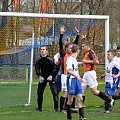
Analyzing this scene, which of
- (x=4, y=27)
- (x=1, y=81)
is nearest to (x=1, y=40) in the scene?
(x=4, y=27)

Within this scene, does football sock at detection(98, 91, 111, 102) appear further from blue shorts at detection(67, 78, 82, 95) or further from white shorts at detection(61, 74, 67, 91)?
blue shorts at detection(67, 78, 82, 95)

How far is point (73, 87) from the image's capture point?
41.5ft

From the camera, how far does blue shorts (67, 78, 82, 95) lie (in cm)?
1265

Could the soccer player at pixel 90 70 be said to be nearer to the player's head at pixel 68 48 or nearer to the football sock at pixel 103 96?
the football sock at pixel 103 96

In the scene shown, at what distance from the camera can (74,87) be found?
12.7 m

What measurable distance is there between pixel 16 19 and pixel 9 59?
146cm

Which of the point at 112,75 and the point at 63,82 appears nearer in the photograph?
the point at 63,82

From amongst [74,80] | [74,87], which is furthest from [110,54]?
[74,87]

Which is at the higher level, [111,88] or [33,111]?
[111,88]

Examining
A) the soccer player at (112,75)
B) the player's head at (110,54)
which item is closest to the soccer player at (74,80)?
the player's head at (110,54)

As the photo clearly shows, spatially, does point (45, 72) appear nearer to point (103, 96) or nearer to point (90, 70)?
point (90, 70)

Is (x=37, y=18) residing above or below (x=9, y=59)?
above

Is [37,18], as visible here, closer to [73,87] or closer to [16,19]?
[16,19]

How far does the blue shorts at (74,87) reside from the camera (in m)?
12.6
